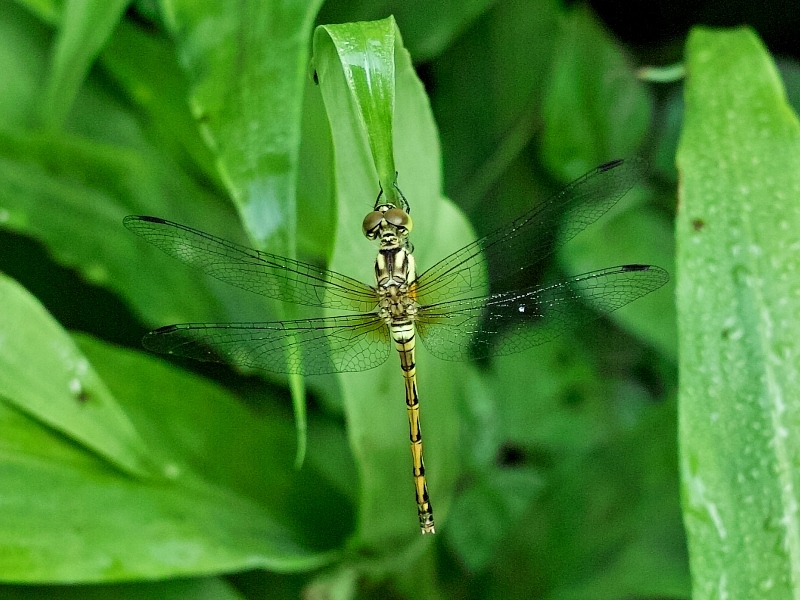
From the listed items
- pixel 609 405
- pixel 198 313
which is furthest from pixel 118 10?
pixel 609 405

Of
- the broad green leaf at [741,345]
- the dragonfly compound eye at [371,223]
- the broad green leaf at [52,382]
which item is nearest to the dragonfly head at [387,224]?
the dragonfly compound eye at [371,223]

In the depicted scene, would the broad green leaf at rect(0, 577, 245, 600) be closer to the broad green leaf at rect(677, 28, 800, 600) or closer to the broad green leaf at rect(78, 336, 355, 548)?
the broad green leaf at rect(78, 336, 355, 548)

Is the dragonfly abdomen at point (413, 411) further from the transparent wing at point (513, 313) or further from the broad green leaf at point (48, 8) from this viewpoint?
the broad green leaf at point (48, 8)

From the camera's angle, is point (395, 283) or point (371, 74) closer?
point (371, 74)

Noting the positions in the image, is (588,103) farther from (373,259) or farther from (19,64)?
(19,64)

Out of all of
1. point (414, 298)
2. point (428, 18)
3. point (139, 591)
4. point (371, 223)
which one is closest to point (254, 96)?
point (371, 223)

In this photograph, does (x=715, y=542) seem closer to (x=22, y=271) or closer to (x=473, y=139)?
(x=473, y=139)
